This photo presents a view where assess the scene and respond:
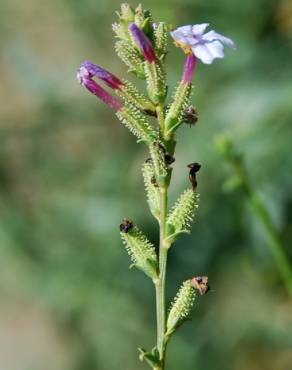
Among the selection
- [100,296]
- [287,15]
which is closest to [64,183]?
[100,296]

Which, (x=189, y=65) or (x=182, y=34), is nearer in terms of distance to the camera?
(x=182, y=34)

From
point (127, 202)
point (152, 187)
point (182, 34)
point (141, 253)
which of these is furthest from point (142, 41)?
point (127, 202)

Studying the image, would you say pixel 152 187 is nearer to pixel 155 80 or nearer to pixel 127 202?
pixel 155 80

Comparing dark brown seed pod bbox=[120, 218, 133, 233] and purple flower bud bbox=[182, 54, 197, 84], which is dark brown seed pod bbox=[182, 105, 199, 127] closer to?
purple flower bud bbox=[182, 54, 197, 84]

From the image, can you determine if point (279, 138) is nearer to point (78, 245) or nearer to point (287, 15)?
point (287, 15)

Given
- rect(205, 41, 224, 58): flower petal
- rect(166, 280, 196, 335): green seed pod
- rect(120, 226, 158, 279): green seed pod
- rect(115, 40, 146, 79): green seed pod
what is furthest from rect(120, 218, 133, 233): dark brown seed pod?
rect(205, 41, 224, 58): flower petal

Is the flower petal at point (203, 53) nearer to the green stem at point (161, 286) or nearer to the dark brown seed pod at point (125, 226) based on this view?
the green stem at point (161, 286)
